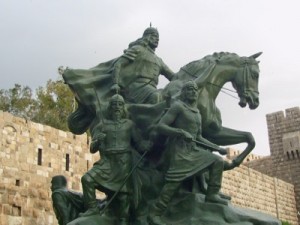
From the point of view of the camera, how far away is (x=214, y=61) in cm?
788

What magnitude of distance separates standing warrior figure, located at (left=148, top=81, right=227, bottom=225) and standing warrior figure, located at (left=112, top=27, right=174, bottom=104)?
0.79m

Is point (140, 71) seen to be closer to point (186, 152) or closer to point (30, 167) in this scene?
point (186, 152)

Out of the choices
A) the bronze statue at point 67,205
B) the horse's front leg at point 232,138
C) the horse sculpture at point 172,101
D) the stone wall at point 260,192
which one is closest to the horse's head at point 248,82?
the horse sculpture at point 172,101

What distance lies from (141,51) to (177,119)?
1.44 metres

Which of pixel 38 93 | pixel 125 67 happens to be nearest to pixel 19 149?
pixel 38 93

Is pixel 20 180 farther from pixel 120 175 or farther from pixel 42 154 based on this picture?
pixel 120 175

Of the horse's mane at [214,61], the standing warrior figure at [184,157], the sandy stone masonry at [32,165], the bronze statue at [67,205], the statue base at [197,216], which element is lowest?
the statue base at [197,216]

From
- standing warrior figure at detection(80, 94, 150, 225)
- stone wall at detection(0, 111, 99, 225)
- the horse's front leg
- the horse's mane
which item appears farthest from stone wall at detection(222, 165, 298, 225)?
standing warrior figure at detection(80, 94, 150, 225)

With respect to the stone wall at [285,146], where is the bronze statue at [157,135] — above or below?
below

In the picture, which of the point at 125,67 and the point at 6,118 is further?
the point at 6,118

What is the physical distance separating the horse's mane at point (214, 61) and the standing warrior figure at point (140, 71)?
0.40 meters

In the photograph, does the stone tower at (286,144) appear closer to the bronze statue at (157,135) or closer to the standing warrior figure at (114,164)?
the bronze statue at (157,135)

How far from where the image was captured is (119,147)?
694 centimetres

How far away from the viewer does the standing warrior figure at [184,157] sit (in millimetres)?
6629
